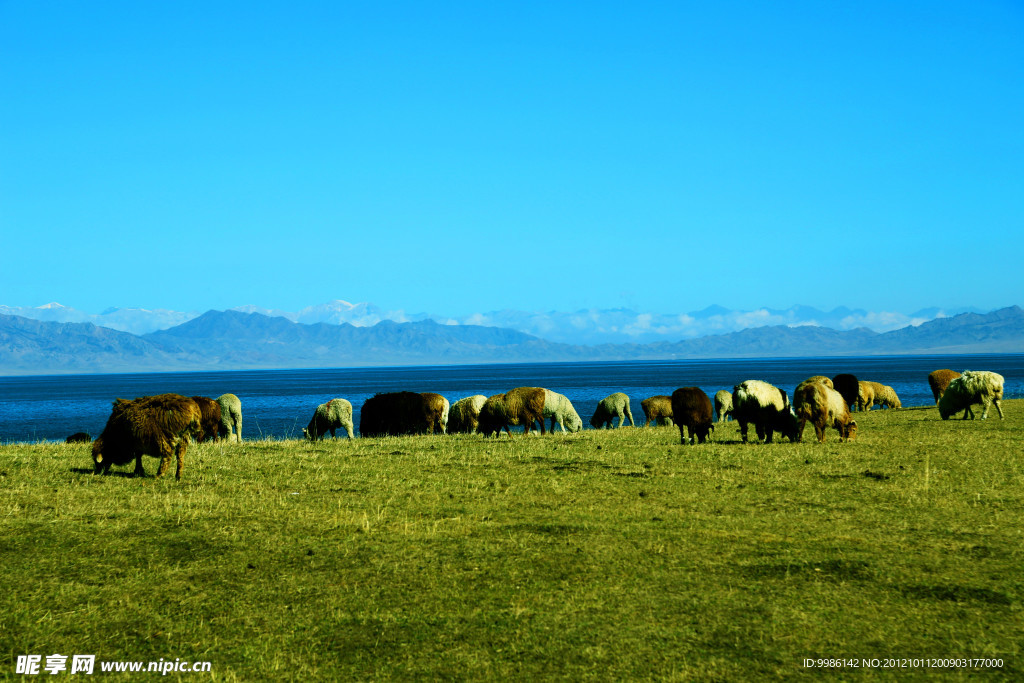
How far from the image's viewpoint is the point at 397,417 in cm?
3741

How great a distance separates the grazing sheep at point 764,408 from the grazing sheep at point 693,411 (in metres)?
0.96

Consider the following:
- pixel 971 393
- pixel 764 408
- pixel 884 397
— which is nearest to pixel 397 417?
pixel 764 408

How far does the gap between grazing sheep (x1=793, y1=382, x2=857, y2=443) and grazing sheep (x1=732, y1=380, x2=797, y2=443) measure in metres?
0.34

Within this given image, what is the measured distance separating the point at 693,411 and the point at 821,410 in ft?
12.5

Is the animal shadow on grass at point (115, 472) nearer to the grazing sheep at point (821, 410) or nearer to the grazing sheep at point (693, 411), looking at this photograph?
the grazing sheep at point (693, 411)

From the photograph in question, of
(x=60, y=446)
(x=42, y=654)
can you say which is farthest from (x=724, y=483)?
(x=60, y=446)

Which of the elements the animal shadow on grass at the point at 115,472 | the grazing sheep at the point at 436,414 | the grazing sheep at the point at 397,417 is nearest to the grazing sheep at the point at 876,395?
the grazing sheep at the point at 436,414

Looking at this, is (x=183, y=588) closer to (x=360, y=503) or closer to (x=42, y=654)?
(x=42, y=654)

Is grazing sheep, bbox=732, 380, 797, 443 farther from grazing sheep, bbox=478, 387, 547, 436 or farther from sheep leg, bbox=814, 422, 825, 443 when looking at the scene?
grazing sheep, bbox=478, 387, 547, 436

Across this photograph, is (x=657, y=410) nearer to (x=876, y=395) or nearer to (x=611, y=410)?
(x=611, y=410)

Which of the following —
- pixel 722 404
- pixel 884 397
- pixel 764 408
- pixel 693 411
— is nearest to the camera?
pixel 764 408

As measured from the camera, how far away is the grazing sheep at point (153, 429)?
17.1 m

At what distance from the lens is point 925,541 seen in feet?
39.0

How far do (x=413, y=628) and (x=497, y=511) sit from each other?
5.68 metres
